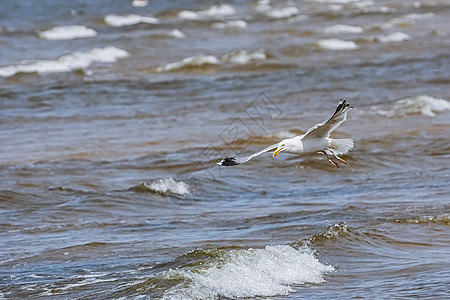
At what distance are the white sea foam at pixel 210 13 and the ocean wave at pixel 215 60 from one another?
11.7 metres

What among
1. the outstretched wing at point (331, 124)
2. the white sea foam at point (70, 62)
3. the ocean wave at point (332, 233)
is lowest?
the white sea foam at point (70, 62)

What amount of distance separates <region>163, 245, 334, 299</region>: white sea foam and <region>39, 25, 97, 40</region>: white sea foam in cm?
2285

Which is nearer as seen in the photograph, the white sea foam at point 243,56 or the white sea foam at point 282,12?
the white sea foam at point 243,56

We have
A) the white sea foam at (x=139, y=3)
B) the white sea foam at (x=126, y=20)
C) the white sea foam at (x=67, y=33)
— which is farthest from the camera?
the white sea foam at (x=139, y=3)

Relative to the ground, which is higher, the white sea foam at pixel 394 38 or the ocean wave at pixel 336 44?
the ocean wave at pixel 336 44

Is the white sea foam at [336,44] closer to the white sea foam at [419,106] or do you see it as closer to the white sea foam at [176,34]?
the white sea foam at [176,34]

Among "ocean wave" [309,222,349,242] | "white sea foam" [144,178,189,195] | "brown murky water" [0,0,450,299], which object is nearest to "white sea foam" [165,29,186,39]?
"brown murky water" [0,0,450,299]

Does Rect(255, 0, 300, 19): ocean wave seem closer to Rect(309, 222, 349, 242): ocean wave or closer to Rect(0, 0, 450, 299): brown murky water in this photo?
Rect(0, 0, 450, 299): brown murky water

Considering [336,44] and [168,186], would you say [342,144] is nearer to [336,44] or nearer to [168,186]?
[168,186]

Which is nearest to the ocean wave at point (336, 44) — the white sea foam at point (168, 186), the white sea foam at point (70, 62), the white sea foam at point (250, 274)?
the white sea foam at point (70, 62)

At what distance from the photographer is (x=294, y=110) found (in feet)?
53.3

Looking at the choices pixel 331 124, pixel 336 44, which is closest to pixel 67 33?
pixel 336 44

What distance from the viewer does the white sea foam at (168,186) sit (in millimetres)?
10750

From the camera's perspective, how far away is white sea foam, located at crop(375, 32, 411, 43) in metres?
26.2
